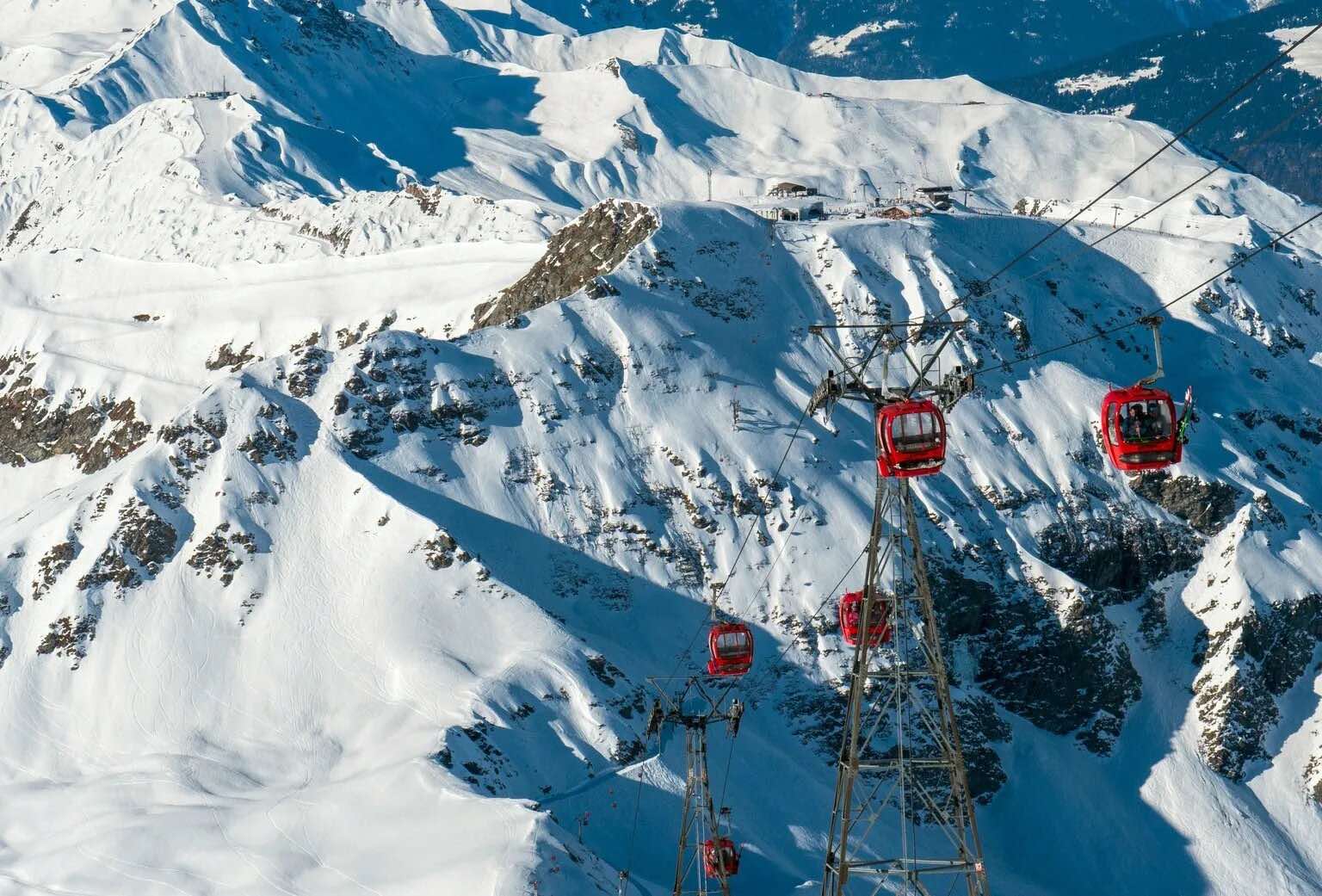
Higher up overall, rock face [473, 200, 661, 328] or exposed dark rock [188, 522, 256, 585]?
rock face [473, 200, 661, 328]

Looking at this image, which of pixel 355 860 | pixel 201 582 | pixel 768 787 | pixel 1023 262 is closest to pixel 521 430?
pixel 201 582

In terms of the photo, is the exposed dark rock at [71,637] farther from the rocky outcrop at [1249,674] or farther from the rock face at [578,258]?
the rocky outcrop at [1249,674]

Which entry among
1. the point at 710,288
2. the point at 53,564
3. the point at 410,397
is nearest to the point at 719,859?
the point at 410,397

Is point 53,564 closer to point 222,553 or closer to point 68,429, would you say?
point 222,553

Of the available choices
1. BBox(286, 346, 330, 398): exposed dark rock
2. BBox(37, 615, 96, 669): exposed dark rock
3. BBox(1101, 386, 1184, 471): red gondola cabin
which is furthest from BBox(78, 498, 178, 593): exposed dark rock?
BBox(1101, 386, 1184, 471): red gondola cabin

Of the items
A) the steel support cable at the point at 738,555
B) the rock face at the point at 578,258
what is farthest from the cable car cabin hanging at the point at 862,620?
the rock face at the point at 578,258

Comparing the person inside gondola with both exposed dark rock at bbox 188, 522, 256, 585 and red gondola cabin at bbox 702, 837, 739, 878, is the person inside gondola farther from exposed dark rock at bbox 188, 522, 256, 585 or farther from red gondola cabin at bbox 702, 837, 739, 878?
exposed dark rock at bbox 188, 522, 256, 585

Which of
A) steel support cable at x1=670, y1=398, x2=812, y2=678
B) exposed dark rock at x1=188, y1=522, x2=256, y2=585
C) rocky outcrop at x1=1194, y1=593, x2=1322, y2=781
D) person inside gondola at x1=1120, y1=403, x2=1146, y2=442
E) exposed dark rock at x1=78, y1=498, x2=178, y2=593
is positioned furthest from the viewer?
rocky outcrop at x1=1194, y1=593, x2=1322, y2=781
